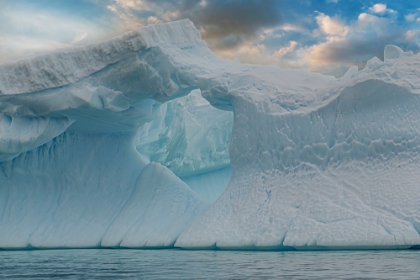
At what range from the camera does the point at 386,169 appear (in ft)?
32.6

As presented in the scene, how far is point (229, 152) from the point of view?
40.0 ft

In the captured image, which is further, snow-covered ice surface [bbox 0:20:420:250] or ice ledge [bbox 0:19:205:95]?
ice ledge [bbox 0:19:205:95]

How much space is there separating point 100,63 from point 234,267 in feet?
24.5

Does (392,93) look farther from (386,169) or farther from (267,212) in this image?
(267,212)

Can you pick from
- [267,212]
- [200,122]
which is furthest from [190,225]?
[200,122]

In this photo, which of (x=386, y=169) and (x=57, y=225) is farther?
(x=57, y=225)

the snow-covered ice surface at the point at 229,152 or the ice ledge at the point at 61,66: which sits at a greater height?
the ice ledge at the point at 61,66

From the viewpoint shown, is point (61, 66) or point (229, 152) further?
point (61, 66)

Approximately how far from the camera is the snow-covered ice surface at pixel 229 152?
9.88 meters

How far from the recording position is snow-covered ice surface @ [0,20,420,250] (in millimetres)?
9875

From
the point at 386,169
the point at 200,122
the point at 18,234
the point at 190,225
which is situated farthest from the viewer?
the point at 200,122

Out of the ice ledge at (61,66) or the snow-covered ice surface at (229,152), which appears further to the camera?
the ice ledge at (61,66)

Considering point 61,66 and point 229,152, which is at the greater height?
point 61,66

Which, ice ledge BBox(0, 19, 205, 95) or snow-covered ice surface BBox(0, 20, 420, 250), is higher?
ice ledge BBox(0, 19, 205, 95)
